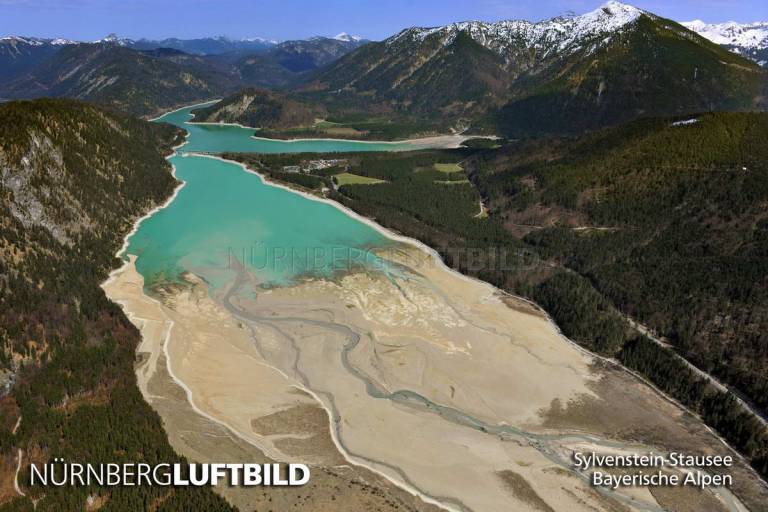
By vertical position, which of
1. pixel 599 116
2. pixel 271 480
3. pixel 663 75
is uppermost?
pixel 663 75

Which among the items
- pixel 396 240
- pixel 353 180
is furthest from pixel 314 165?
pixel 396 240

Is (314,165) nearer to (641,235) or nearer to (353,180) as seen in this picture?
(353,180)

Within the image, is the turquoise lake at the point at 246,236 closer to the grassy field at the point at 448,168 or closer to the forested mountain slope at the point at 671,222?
the forested mountain slope at the point at 671,222

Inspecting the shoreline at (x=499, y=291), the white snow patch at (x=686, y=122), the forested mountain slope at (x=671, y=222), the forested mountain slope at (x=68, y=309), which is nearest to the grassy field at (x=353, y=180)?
the shoreline at (x=499, y=291)

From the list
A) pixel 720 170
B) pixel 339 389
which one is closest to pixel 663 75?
pixel 720 170

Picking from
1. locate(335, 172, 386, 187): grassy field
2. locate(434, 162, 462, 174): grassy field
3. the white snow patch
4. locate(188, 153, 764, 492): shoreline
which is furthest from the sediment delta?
locate(434, 162, 462, 174): grassy field

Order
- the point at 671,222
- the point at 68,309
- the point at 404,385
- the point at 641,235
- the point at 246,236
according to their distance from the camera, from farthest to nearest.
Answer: the point at 246,236 → the point at 671,222 → the point at 641,235 → the point at 68,309 → the point at 404,385

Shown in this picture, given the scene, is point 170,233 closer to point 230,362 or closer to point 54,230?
point 54,230
